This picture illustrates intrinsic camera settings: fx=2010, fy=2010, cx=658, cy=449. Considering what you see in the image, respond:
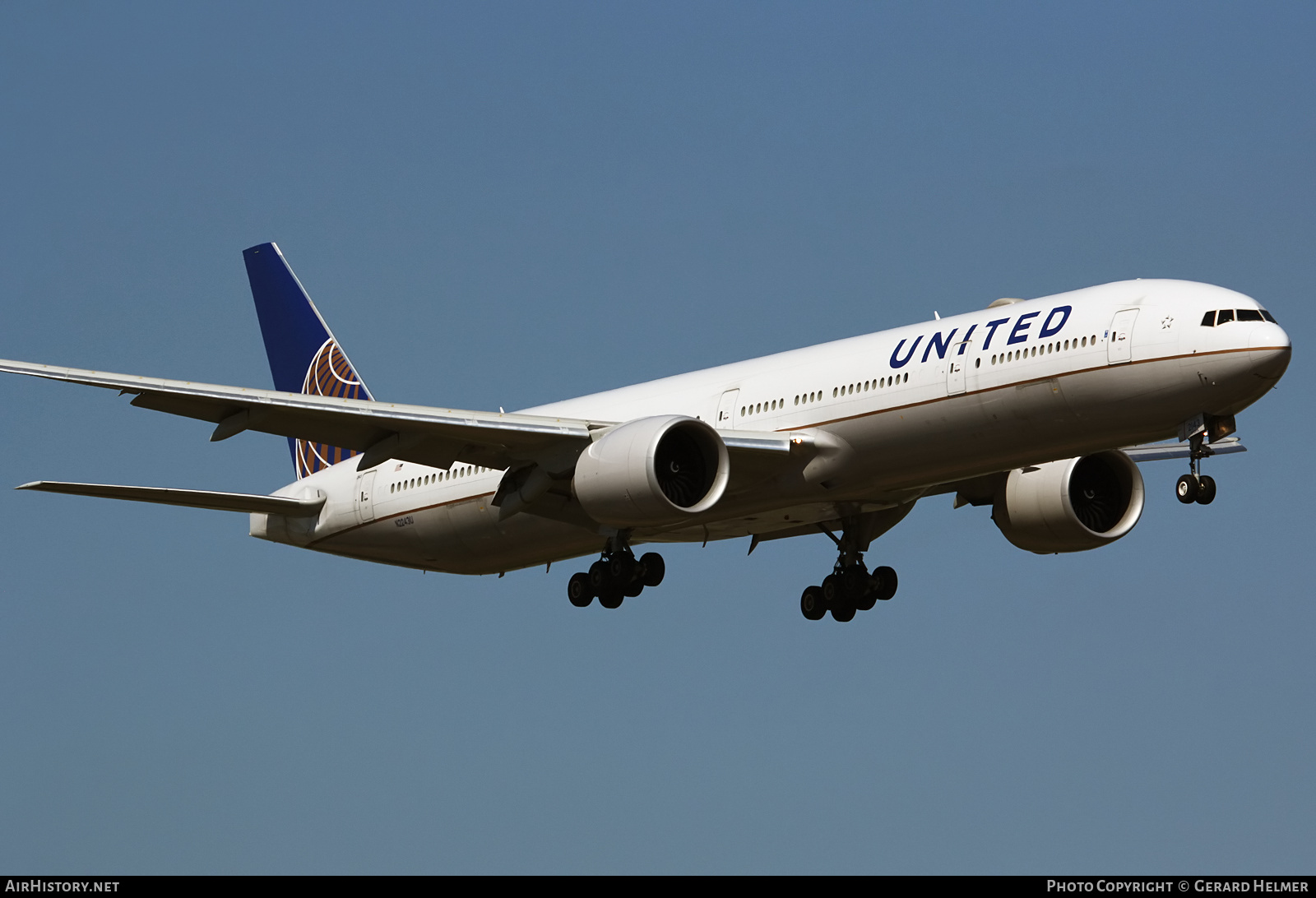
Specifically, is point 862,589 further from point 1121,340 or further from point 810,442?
point 1121,340

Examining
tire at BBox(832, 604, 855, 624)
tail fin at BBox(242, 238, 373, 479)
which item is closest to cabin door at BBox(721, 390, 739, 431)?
tire at BBox(832, 604, 855, 624)

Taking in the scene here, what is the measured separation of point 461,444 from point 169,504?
665 centimetres

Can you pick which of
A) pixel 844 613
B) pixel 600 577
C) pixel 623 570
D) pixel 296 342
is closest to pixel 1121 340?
pixel 844 613

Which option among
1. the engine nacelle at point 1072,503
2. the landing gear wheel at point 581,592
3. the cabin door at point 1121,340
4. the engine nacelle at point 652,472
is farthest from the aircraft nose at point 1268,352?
the landing gear wheel at point 581,592

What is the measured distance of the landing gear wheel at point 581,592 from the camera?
132ft

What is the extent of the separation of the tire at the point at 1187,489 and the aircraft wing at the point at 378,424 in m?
7.18

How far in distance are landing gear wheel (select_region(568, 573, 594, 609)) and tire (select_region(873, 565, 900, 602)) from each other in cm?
606

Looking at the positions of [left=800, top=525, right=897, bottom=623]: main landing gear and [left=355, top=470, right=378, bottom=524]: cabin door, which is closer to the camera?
[left=800, top=525, right=897, bottom=623]: main landing gear

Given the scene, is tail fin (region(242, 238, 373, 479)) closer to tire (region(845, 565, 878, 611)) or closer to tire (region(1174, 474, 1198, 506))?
tire (region(845, 565, 878, 611))

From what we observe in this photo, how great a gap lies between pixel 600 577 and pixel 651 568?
1.07 m

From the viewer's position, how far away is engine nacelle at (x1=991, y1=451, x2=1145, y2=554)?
40.9 m

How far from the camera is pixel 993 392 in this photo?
1362 inches

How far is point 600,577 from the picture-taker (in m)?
39.8

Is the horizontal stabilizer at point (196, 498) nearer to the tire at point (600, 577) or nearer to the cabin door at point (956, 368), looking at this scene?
the tire at point (600, 577)
